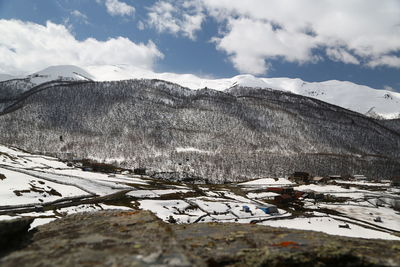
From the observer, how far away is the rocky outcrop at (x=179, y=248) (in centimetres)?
516

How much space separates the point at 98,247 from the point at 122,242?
518mm

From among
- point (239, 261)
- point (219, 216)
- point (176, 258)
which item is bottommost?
point (219, 216)

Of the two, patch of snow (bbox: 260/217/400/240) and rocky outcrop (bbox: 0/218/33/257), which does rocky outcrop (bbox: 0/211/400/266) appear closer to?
rocky outcrop (bbox: 0/218/33/257)

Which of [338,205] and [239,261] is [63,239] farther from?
[338,205]

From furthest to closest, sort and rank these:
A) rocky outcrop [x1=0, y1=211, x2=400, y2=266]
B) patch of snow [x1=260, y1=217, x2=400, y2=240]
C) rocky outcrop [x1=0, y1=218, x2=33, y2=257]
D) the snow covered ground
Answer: the snow covered ground < patch of snow [x1=260, y1=217, x2=400, y2=240] < rocky outcrop [x1=0, y1=218, x2=33, y2=257] < rocky outcrop [x1=0, y1=211, x2=400, y2=266]

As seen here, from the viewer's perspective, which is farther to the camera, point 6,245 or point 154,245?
point 6,245

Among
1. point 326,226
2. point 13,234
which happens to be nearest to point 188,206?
point 326,226

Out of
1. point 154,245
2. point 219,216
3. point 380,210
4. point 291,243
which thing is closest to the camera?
point 154,245

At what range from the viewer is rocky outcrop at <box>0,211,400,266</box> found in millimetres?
5162

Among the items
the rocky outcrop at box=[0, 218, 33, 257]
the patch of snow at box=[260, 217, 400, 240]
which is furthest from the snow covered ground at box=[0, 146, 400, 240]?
the rocky outcrop at box=[0, 218, 33, 257]

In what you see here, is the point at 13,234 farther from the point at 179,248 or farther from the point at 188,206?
the point at 188,206

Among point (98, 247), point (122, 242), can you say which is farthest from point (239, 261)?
point (98, 247)

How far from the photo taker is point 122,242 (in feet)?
19.9

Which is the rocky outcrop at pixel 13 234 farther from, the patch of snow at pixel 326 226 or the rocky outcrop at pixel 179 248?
the patch of snow at pixel 326 226
